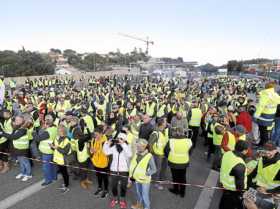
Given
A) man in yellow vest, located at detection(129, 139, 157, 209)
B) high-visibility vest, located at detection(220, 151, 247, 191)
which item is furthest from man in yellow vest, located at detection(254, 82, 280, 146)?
man in yellow vest, located at detection(129, 139, 157, 209)

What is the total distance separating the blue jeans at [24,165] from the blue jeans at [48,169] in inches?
22.0

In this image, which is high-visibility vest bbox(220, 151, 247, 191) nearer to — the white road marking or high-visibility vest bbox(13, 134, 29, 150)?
the white road marking

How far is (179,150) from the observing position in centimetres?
531

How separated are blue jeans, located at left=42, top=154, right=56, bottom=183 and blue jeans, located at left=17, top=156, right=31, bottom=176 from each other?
1.83 ft

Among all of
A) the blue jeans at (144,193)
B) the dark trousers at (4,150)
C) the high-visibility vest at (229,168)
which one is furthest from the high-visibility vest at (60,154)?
the high-visibility vest at (229,168)

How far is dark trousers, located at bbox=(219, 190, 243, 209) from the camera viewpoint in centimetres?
426

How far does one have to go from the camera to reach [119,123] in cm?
813

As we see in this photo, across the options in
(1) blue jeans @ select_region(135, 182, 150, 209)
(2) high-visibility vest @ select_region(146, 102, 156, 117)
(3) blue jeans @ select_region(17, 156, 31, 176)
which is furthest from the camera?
(2) high-visibility vest @ select_region(146, 102, 156, 117)

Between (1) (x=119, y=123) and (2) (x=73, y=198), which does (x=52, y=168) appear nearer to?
(2) (x=73, y=198)

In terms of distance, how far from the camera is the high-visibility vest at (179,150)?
5.28 metres

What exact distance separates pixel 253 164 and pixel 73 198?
364cm

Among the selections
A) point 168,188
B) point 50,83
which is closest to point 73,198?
point 168,188

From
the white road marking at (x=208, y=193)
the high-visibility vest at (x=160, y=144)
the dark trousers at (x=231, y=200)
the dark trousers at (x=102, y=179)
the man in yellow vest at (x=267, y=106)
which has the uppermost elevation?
the man in yellow vest at (x=267, y=106)

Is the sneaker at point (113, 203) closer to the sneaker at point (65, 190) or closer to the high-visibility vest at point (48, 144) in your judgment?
the sneaker at point (65, 190)
